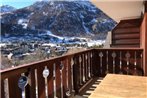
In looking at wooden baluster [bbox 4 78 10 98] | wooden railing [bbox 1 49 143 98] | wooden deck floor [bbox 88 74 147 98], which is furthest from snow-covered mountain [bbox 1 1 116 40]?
wooden deck floor [bbox 88 74 147 98]

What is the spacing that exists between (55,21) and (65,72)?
9.26 feet

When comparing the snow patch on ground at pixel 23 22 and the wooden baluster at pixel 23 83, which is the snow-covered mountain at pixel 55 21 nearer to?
the snow patch on ground at pixel 23 22

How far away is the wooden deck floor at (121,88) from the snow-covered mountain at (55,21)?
2.36 meters

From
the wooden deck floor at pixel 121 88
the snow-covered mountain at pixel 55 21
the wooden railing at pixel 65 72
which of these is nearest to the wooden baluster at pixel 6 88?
the wooden railing at pixel 65 72

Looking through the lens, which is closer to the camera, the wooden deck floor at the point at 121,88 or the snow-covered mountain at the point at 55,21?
the wooden deck floor at the point at 121,88

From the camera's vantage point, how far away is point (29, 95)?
2057 mm

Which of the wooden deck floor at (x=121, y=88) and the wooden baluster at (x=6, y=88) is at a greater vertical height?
the wooden baluster at (x=6, y=88)

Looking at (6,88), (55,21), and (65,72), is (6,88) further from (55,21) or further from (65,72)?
(55,21)

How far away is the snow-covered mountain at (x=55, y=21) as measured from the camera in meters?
4.34

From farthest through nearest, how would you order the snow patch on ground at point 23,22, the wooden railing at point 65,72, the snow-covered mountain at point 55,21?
the snow patch on ground at point 23,22, the snow-covered mountain at point 55,21, the wooden railing at point 65,72

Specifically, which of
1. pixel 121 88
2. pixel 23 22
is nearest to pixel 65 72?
pixel 121 88

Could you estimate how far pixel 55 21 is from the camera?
5559mm

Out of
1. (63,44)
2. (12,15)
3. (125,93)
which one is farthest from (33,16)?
(125,93)

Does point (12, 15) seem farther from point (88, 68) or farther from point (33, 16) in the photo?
point (88, 68)
